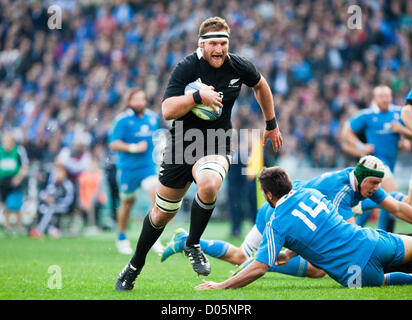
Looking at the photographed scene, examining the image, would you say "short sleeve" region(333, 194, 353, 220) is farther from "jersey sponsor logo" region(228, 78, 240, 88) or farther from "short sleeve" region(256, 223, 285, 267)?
"jersey sponsor logo" region(228, 78, 240, 88)

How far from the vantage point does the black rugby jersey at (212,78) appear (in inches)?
231

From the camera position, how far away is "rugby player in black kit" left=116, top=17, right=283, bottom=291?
19.3 feet

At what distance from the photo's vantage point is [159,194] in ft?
20.0

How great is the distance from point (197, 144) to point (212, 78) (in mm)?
620

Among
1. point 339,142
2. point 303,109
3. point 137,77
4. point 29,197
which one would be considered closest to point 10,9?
point 137,77

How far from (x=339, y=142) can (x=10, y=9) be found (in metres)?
12.8

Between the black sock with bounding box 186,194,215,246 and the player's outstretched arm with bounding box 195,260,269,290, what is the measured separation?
0.45 metres

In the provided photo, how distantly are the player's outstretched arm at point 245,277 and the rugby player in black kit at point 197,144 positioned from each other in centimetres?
14

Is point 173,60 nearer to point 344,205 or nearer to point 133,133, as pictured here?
point 133,133

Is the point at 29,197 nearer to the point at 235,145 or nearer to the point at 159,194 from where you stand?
the point at 235,145

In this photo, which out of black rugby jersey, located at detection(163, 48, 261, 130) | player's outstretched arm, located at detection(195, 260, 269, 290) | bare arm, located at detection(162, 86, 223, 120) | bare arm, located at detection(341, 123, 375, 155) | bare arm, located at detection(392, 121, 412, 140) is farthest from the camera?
bare arm, located at detection(341, 123, 375, 155)

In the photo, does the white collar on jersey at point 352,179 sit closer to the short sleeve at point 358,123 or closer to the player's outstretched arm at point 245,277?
the player's outstretched arm at point 245,277

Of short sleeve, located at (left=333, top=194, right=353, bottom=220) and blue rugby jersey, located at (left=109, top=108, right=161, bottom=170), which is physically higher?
blue rugby jersey, located at (left=109, top=108, right=161, bottom=170)

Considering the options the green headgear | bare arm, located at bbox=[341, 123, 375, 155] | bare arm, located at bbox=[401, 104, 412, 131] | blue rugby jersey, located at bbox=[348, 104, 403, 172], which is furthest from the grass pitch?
blue rugby jersey, located at bbox=[348, 104, 403, 172]
